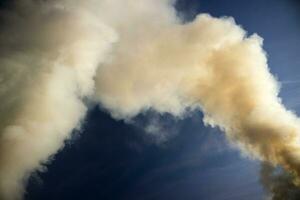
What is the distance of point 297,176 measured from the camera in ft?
143

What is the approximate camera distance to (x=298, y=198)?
4459 centimetres

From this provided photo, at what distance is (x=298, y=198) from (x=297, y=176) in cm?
363
